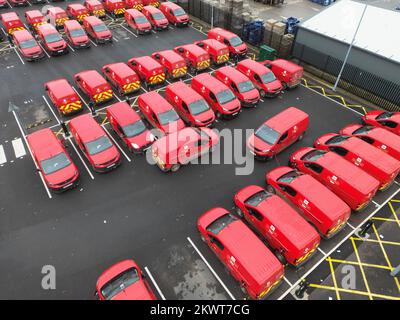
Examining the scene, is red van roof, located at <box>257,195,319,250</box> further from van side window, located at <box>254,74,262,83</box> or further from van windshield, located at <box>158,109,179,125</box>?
van side window, located at <box>254,74,262,83</box>

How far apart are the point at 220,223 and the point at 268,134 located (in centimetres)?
727

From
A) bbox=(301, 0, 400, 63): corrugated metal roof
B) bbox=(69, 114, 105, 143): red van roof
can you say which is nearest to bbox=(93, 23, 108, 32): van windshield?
bbox=(69, 114, 105, 143): red van roof

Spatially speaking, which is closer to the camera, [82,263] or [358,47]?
[82,263]

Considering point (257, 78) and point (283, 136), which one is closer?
point (283, 136)

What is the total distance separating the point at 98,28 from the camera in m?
29.7

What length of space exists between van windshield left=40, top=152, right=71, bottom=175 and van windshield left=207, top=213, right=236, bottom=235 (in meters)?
9.05

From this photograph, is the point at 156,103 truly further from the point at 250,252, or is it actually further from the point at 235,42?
the point at 235,42

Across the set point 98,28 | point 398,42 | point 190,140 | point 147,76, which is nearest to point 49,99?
point 147,76

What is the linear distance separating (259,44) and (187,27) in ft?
30.9

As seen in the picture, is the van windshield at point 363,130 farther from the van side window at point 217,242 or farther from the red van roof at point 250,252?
the van side window at point 217,242

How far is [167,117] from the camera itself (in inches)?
755

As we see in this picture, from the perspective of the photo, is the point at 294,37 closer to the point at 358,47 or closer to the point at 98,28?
the point at 358,47

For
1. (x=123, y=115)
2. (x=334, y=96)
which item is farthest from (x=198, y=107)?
(x=334, y=96)

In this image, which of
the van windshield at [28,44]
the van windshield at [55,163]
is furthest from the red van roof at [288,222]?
the van windshield at [28,44]
